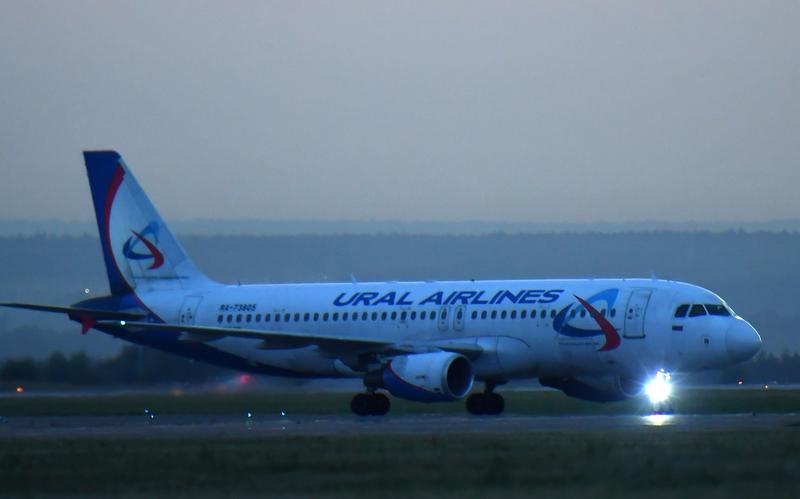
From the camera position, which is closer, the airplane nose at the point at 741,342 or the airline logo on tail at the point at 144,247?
the airplane nose at the point at 741,342

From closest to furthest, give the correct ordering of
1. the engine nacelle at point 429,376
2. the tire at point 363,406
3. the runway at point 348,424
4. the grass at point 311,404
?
the runway at point 348,424 < the engine nacelle at point 429,376 < the tire at point 363,406 < the grass at point 311,404

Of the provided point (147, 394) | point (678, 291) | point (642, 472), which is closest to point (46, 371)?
point (147, 394)

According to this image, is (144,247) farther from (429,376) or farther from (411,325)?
(429,376)

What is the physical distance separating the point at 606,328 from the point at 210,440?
14371mm

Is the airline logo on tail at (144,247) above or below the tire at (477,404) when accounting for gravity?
above

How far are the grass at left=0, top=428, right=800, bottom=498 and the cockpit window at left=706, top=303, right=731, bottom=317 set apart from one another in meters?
11.3

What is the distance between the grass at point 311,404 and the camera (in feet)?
137

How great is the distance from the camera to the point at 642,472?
19.2 metres

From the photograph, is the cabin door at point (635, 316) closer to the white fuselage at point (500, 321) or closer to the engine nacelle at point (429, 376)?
the white fuselage at point (500, 321)

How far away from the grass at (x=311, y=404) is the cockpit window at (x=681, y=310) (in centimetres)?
262

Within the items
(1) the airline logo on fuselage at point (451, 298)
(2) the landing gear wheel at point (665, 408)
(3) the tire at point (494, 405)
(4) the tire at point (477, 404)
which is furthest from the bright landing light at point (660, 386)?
(4) the tire at point (477, 404)

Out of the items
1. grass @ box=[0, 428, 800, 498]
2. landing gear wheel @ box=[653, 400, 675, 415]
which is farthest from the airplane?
grass @ box=[0, 428, 800, 498]

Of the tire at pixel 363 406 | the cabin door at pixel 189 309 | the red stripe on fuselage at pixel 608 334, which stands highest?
the cabin door at pixel 189 309

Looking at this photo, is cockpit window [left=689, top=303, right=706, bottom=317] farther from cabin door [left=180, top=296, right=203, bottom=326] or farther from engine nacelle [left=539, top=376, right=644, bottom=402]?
cabin door [left=180, top=296, right=203, bottom=326]
